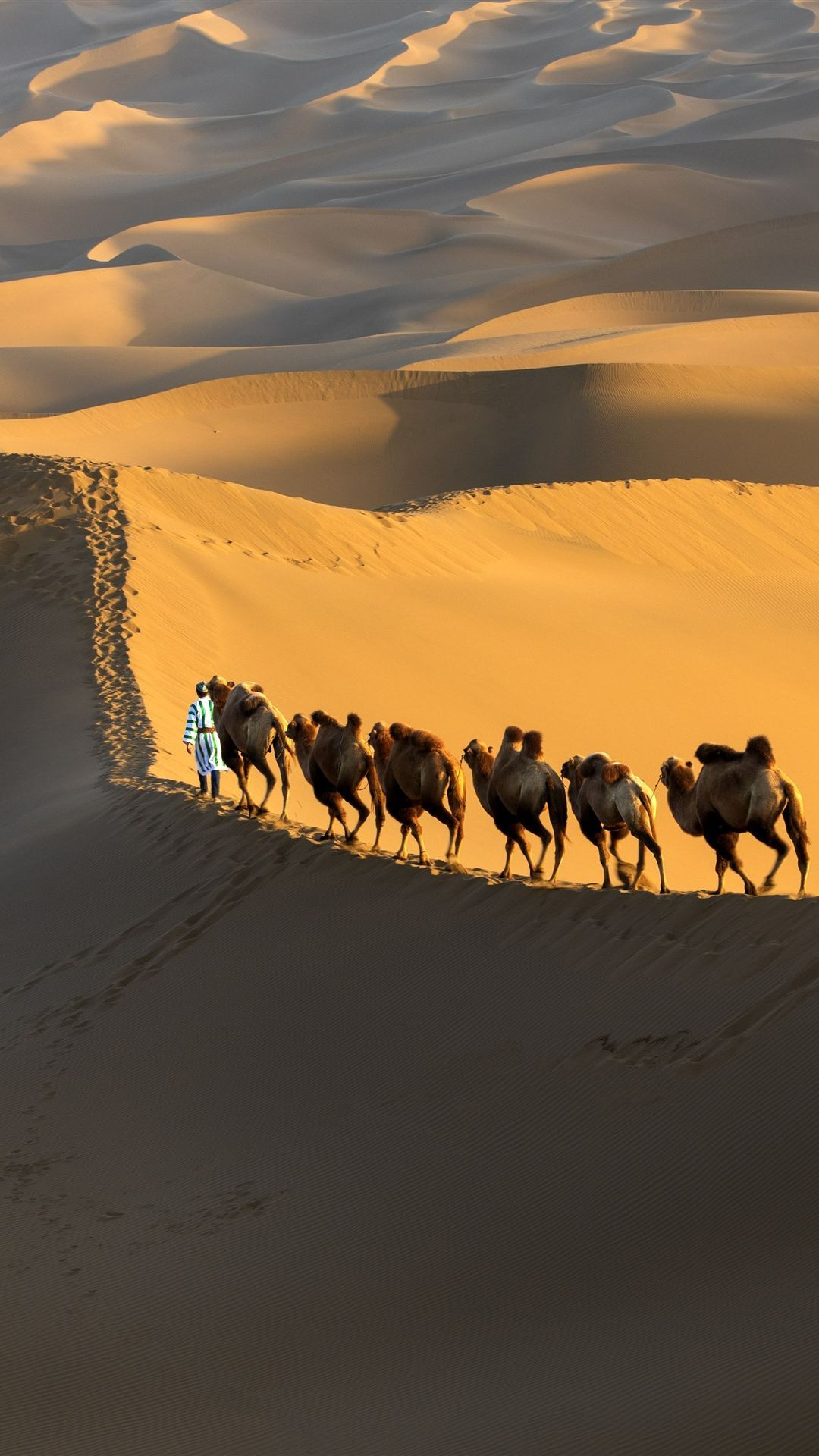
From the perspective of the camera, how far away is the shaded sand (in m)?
6.27

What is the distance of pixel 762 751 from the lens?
8547 mm

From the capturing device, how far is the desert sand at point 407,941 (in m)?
6.59

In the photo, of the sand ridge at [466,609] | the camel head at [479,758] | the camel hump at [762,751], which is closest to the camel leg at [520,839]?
the camel head at [479,758]

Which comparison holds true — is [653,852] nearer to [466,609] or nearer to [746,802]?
[746,802]

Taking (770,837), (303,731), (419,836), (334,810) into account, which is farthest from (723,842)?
(303,731)

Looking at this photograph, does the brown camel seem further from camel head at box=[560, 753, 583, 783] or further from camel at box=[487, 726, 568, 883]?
camel head at box=[560, 753, 583, 783]

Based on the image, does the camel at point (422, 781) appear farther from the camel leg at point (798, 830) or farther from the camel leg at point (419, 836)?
the camel leg at point (798, 830)

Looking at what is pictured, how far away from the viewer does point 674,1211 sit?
6.80 metres

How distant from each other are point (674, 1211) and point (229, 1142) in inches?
96.3

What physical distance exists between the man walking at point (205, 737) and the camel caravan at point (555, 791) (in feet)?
4.00

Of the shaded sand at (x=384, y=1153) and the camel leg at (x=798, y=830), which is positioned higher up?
the camel leg at (x=798, y=830)

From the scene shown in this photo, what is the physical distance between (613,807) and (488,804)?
92cm

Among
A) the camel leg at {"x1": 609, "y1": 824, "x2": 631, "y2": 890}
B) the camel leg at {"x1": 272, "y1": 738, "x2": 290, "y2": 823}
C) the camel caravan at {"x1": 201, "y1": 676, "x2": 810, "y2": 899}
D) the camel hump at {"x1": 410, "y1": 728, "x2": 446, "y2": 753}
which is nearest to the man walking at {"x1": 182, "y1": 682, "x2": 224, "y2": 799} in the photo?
the camel leg at {"x1": 272, "y1": 738, "x2": 290, "y2": 823}

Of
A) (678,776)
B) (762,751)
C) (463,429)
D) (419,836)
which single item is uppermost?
(463,429)
